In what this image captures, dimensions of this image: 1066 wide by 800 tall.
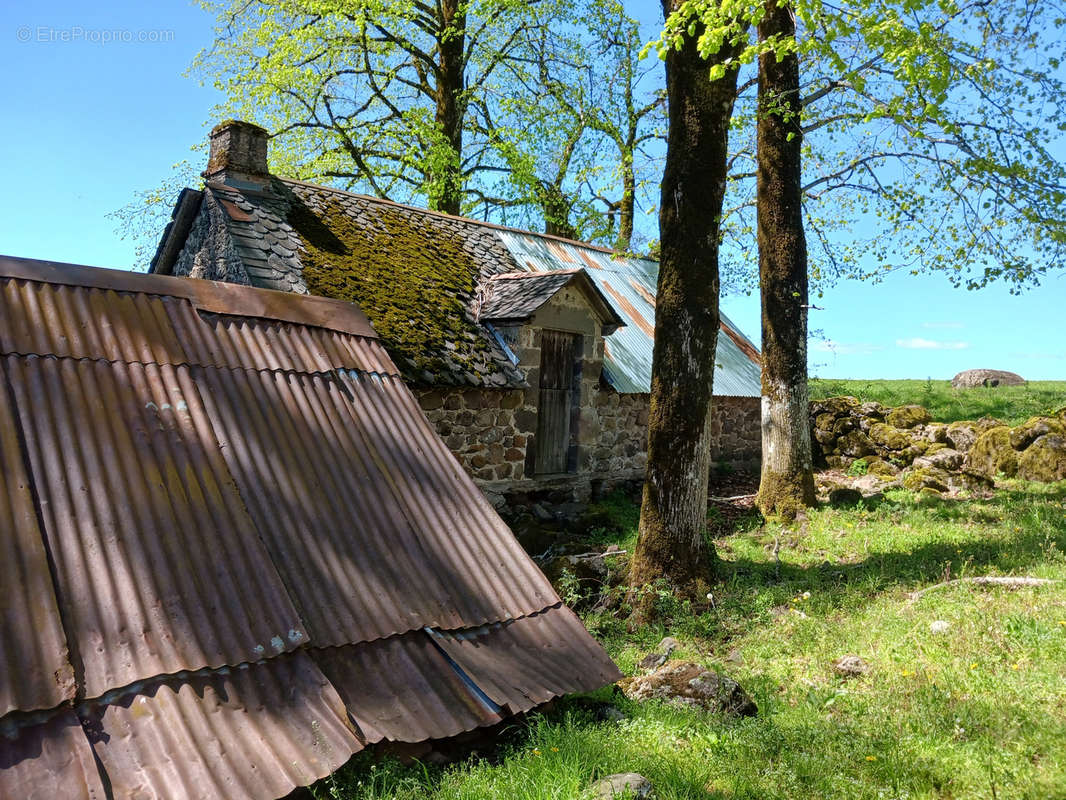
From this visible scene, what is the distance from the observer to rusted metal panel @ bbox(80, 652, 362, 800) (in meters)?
3.00

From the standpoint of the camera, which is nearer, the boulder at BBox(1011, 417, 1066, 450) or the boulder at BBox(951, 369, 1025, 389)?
the boulder at BBox(1011, 417, 1066, 450)

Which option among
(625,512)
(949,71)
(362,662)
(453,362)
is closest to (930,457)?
(625,512)

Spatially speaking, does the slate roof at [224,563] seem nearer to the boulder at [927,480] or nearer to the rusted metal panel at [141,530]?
the rusted metal panel at [141,530]

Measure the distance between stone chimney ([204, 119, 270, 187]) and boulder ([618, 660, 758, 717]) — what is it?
9354 millimetres

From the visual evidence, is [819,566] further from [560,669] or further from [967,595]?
[560,669]

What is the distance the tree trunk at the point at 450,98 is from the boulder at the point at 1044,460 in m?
14.9

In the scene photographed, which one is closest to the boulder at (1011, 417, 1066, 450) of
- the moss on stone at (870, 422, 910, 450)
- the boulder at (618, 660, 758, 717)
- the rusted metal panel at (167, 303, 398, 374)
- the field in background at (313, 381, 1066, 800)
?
the moss on stone at (870, 422, 910, 450)

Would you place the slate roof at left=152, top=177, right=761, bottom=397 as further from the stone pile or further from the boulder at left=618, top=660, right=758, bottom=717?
the boulder at left=618, top=660, right=758, bottom=717

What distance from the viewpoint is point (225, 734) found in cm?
323

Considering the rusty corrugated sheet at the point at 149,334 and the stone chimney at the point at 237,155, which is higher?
the stone chimney at the point at 237,155

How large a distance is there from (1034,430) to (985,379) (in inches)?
488

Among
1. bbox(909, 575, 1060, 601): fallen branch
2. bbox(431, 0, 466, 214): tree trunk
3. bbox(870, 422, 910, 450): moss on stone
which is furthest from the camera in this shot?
bbox(431, 0, 466, 214): tree trunk

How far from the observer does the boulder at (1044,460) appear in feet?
38.0

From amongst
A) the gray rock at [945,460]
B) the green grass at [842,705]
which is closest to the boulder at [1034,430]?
the gray rock at [945,460]
